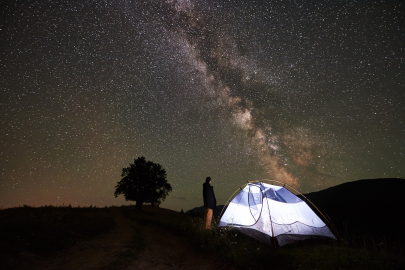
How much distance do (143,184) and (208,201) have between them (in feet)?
66.7

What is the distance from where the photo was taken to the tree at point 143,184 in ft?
92.7

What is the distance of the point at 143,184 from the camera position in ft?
94.3

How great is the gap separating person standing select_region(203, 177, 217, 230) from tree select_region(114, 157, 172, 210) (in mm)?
19951

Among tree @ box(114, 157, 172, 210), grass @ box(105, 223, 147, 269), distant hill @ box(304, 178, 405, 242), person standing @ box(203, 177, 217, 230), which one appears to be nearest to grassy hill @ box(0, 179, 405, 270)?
grass @ box(105, 223, 147, 269)

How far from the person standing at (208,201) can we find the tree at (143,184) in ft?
65.5

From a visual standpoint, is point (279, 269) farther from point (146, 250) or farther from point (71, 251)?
point (71, 251)

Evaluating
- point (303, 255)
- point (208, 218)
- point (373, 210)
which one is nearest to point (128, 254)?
point (208, 218)

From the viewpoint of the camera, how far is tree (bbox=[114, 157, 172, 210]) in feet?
92.7

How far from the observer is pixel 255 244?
7660 mm

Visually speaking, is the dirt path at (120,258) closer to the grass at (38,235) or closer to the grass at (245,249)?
the grass at (245,249)

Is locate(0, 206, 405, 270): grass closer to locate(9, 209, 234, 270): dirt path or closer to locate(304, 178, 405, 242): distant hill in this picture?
locate(9, 209, 234, 270): dirt path

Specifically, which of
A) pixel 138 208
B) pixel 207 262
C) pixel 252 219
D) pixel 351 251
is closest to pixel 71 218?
pixel 207 262

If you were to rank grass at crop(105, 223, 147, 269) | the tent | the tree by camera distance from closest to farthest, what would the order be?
grass at crop(105, 223, 147, 269) < the tent < the tree

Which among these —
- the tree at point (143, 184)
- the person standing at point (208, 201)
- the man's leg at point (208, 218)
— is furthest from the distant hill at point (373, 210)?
the man's leg at point (208, 218)
